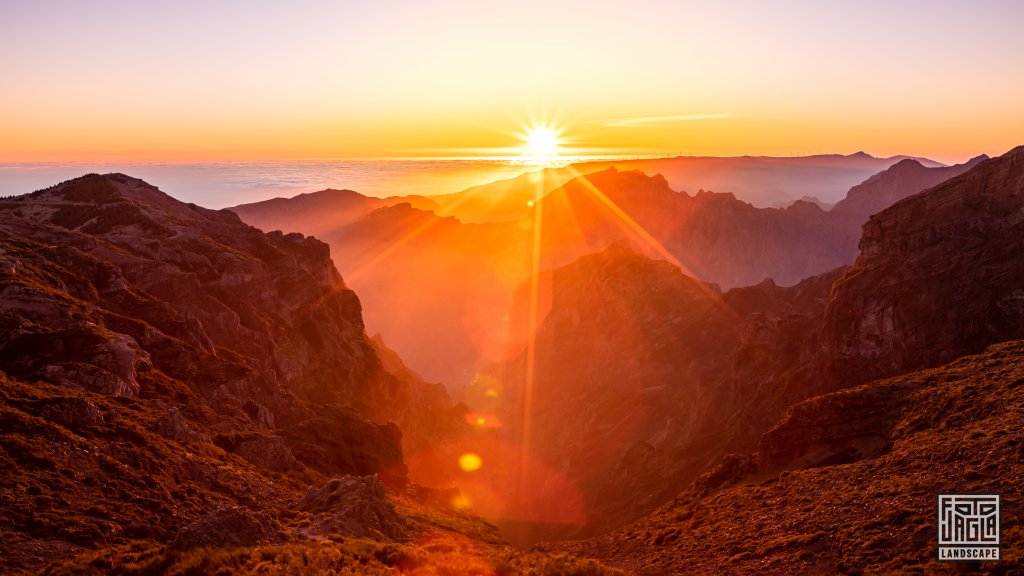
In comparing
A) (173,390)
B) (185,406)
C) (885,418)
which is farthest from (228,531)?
(885,418)

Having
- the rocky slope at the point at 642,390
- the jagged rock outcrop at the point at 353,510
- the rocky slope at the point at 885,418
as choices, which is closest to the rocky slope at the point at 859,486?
the rocky slope at the point at 885,418

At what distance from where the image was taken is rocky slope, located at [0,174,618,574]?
1187 inches

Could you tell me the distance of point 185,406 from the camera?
175ft

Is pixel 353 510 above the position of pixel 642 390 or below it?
below

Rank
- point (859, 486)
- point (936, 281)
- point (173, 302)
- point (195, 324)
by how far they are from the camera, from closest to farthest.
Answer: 1. point (859, 486)
2. point (195, 324)
3. point (173, 302)
4. point (936, 281)

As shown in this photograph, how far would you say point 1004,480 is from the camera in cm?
3275

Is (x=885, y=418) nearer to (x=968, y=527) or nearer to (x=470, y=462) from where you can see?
(x=968, y=527)

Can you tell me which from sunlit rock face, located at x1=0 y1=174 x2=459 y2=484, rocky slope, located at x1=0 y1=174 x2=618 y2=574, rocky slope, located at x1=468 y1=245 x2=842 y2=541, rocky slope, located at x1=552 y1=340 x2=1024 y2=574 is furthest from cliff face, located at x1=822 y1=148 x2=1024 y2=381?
sunlit rock face, located at x1=0 y1=174 x2=459 y2=484

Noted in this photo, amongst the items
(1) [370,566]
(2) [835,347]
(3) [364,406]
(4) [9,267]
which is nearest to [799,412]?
(2) [835,347]

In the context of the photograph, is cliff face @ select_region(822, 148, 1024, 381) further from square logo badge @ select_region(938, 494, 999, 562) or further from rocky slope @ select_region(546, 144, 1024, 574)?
square logo badge @ select_region(938, 494, 999, 562)

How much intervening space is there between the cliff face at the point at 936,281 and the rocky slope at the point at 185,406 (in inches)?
2063

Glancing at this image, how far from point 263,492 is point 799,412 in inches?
1977

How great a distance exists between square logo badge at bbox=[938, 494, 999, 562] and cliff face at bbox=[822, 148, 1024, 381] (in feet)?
139

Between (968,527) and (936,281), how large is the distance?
5435 cm
